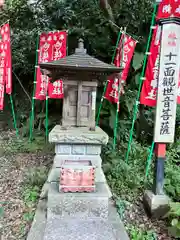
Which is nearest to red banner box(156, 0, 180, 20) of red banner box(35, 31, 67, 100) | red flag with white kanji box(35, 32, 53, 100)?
red banner box(35, 31, 67, 100)

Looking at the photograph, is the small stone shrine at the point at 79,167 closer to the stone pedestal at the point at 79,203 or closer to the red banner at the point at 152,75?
the stone pedestal at the point at 79,203

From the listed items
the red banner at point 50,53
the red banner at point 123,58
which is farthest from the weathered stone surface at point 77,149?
the red banner at point 50,53

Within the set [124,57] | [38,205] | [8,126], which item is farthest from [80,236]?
[8,126]

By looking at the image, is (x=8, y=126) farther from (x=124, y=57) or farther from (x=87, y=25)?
(x=124, y=57)

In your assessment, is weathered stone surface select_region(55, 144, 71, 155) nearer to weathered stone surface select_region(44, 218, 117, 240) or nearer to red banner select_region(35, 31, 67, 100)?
weathered stone surface select_region(44, 218, 117, 240)

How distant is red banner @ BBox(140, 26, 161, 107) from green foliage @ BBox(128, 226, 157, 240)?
1.91m

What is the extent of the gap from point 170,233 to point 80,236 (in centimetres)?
122

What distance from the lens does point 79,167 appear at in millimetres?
3146

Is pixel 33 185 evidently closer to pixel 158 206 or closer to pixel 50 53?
pixel 158 206

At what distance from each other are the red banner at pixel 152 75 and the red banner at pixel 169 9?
322 mm

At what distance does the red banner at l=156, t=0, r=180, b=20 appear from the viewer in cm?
317

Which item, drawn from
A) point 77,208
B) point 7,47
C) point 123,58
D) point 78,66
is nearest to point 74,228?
point 77,208

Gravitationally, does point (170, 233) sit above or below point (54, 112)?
below

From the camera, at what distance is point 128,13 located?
6.33 metres
